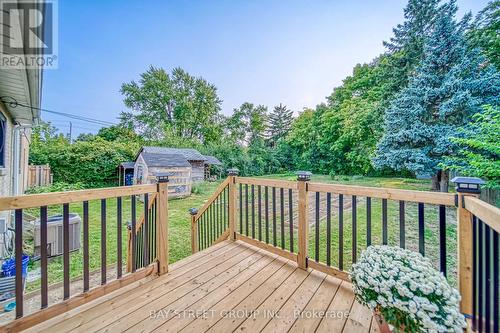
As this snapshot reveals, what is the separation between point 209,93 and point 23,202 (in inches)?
934

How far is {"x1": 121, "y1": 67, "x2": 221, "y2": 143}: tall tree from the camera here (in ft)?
69.5

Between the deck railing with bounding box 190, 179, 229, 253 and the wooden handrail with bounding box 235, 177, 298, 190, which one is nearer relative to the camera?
the wooden handrail with bounding box 235, 177, 298, 190

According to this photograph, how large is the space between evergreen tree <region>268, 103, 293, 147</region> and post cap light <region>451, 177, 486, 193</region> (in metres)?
26.6

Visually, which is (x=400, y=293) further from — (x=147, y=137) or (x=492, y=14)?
(x=147, y=137)

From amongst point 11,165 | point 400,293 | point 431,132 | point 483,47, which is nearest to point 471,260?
point 400,293

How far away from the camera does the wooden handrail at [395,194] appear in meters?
1.50

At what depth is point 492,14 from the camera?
7262mm

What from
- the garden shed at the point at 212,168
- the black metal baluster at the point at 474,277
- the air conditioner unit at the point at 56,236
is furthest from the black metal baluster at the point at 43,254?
the garden shed at the point at 212,168

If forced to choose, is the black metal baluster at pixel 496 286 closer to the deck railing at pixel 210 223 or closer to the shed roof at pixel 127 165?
the deck railing at pixel 210 223

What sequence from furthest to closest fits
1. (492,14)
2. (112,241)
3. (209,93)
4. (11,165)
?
(209,93) < (492,14) < (112,241) < (11,165)

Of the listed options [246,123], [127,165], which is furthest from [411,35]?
[246,123]

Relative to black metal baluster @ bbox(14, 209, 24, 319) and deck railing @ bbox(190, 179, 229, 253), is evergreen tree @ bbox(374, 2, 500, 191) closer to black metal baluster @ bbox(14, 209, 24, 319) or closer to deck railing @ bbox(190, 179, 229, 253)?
deck railing @ bbox(190, 179, 229, 253)

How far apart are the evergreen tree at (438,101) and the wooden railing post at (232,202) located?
769 cm

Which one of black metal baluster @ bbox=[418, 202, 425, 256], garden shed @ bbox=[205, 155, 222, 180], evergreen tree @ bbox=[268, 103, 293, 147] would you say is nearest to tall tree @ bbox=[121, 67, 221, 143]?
garden shed @ bbox=[205, 155, 222, 180]
